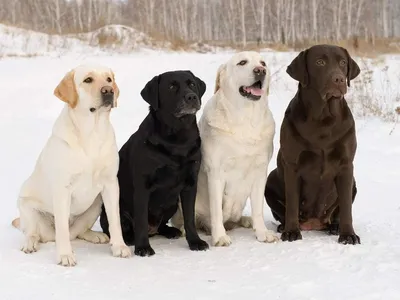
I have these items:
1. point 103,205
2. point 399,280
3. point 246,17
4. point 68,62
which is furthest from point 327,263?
point 246,17

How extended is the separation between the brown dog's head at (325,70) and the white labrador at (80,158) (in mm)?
1194

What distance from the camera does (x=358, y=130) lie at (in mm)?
7648

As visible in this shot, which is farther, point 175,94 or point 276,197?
point 276,197

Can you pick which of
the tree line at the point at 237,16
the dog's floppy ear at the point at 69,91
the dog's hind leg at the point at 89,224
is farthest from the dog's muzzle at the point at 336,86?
the tree line at the point at 237,16

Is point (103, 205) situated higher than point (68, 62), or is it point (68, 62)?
point (68, 62)

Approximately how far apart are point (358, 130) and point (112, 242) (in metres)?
5.10

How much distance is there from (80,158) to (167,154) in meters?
0.54

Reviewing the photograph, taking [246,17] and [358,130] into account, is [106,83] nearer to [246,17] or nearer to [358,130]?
[358,130]

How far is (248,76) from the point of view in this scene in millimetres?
3584

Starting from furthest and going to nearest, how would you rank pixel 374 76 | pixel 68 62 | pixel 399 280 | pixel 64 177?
1. pixel 68 62
2. pixel 374 76
3. pixel 64 177
4. pixel 399 280

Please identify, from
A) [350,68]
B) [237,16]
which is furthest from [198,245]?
[237,16]

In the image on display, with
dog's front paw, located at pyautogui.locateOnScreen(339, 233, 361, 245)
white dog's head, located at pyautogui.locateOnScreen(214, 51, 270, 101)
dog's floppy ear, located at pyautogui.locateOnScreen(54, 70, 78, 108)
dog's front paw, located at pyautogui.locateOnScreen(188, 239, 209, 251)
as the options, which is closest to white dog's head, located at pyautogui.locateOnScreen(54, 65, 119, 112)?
dog's floppy ear, located at pyautogui.locateOnScreen(54, 70, 78, 108)

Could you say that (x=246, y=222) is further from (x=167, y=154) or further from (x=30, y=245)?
(x=30, y=245)

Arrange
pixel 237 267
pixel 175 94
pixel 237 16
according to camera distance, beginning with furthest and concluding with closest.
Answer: pixel 237 16 < pixel 175 94 < pixel 237 267
